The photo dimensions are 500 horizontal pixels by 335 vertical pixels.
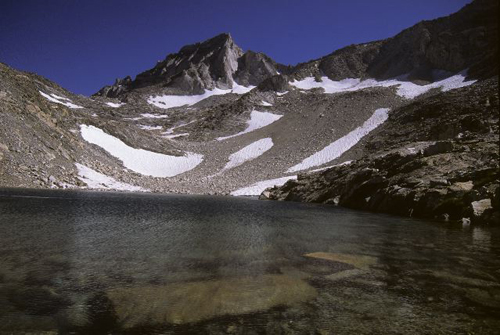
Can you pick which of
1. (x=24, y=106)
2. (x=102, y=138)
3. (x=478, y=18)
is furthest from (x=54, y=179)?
(x=478, y=18)

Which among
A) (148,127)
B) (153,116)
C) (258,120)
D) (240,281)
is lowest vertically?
(240,281)

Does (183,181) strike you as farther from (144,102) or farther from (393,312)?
(144,102)

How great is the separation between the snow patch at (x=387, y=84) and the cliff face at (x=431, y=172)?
64.6ft

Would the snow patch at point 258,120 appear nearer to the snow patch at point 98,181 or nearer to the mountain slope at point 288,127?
the mountain slope at point 288,127

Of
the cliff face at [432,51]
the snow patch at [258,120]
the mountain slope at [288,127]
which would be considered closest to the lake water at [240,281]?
the mountain slope at [288,127]

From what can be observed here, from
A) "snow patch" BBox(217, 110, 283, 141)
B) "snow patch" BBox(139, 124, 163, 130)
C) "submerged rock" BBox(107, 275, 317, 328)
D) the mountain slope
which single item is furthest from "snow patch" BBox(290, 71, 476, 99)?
"submerged rock" BBox(107, 275, 317, 328)

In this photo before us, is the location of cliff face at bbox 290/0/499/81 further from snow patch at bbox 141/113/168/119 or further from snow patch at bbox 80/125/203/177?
snow patch at bbox 80/125/203/177

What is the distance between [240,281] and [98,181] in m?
50.4

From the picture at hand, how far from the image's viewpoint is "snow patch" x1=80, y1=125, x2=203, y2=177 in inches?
2844

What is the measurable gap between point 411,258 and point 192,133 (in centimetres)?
9867

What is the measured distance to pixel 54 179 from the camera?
4731 cm

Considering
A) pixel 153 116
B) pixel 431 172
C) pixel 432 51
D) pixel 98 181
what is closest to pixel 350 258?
pixel 431 172

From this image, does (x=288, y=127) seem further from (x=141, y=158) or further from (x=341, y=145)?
(x=141, y=158)

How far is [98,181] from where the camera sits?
2149 inches
